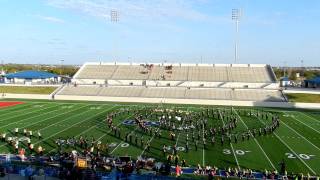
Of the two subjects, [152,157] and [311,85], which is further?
[311,85]

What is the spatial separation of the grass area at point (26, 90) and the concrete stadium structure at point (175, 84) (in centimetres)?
162

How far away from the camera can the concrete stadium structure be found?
1940 inches

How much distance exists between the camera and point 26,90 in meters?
52.3

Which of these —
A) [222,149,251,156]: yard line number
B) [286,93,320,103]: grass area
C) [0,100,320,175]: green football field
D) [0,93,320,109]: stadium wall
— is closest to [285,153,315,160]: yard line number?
[0,100,320,175]: green football field

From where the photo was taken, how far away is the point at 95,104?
144 ft

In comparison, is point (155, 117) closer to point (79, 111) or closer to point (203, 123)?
point (203, 123)

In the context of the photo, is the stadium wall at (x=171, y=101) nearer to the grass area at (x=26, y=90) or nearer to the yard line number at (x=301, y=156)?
the grass area at (x=26, y=90)

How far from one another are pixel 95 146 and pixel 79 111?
16569 mm

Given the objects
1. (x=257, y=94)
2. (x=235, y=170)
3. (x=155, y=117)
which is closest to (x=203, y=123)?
(x=155, y=117)

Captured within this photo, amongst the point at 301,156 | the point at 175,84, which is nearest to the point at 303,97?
the point at 175,84

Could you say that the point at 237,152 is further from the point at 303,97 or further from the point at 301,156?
the point at 303,97

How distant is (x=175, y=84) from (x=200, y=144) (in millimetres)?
35018

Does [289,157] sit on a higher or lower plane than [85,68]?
lower

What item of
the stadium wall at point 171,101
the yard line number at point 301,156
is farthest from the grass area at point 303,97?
the yard line number at point 301,156
